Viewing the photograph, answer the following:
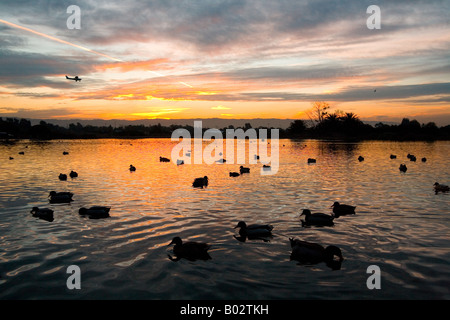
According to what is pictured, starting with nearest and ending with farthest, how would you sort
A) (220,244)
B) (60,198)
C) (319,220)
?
1. (220,244)
2. (319,220)
3. (60,198)

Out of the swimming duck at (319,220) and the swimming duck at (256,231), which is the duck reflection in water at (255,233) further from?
the swimming duck at (319,220)

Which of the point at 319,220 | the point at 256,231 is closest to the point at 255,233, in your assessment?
the point at 256,231

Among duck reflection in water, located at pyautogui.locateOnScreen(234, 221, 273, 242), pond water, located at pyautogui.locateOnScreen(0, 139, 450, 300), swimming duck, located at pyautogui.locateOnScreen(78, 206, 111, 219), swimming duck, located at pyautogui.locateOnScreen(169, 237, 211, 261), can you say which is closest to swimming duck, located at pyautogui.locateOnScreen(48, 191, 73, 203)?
pond water, located at pyautogui.locateOnScreen(0, 139, 450, 300)

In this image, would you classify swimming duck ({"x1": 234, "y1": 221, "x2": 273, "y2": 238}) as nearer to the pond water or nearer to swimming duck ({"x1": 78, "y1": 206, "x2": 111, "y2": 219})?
the pond water

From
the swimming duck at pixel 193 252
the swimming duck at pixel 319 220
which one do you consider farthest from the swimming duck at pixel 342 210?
the swimming duck at pixel 193 252

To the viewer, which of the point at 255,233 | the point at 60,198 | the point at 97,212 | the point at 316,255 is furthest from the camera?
the point at 60,198

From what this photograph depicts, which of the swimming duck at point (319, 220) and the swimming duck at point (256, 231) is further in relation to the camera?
the swimming duck at point (319, 220)

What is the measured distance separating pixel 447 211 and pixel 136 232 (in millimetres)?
14419

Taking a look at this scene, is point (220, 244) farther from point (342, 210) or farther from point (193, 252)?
point (342, 210)

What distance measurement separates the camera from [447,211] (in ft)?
51.3

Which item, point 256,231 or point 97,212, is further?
point 97,212

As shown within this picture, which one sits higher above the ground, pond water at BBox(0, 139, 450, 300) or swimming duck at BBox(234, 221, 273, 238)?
swimming duck at BBox(234, 221, 273, 238)
